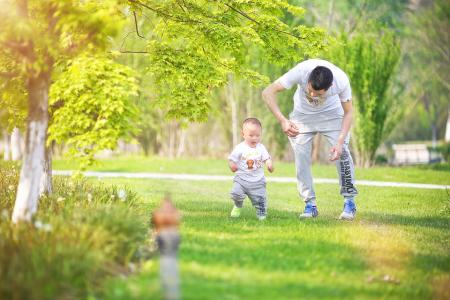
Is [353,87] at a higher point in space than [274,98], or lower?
higher

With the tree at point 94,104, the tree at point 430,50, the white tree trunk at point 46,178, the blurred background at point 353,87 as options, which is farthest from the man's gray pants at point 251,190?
the tree at point 430,50

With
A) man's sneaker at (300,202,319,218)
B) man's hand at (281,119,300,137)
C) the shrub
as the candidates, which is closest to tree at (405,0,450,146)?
man's sneaker at (300,202,319,218)

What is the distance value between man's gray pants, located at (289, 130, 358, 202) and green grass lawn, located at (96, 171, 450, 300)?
0.41 meters

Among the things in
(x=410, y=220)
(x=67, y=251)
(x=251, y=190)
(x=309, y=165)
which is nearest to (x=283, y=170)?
(x=410, y=220)

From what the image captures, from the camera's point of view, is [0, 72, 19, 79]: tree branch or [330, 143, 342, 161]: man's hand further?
[330, 143, 342, 161]: man's hand

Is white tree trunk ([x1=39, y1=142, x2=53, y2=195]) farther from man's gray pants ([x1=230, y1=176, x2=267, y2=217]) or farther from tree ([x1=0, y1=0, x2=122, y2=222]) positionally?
man's gray pants ([x1=230, y1=176, x2=267, y2=217])

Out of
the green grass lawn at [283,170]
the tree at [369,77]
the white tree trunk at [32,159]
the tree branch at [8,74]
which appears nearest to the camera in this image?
the white tree trunk at [32,159]

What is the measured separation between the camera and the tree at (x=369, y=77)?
1812 cm

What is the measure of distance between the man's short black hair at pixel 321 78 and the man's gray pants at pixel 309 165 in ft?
3.51

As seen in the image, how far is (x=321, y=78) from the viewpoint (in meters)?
7.09

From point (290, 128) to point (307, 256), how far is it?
2.33 m

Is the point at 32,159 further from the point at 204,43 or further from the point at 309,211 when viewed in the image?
the point at 309,211

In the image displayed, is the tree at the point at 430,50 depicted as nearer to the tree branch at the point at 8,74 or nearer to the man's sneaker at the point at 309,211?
the man's sneaker at the point at 309,211

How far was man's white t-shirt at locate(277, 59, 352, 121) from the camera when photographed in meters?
7.65
